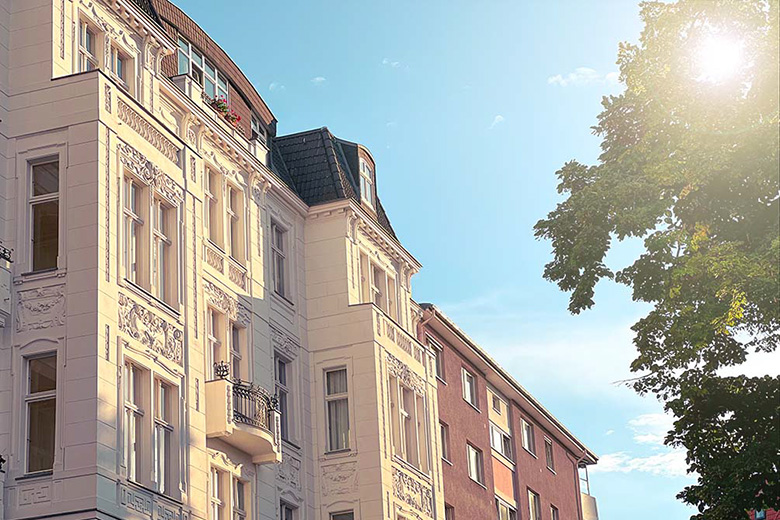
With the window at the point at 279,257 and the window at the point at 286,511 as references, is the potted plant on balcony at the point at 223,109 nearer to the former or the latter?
the window at the point at 279,257

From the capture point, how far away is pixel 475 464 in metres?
43.8

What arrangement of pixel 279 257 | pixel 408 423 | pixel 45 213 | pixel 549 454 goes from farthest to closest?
pixel 549 454, pixel 408 423, pixel 279 257, pixel 45 213

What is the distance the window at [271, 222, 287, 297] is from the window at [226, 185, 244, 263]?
171cm

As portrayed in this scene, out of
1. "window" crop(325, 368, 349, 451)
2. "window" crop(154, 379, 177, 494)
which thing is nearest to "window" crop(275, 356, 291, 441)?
"window" crop(325, 368, 349, 451)

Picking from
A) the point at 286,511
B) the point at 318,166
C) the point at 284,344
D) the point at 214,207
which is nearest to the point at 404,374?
the point at 284,344

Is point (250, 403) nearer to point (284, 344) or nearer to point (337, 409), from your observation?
point (284, 344)

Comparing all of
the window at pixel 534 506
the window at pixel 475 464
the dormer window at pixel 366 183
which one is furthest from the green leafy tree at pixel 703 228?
the window at pixel 534 506

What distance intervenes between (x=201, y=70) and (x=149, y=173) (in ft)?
24.0

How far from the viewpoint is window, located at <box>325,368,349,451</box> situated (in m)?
32.1

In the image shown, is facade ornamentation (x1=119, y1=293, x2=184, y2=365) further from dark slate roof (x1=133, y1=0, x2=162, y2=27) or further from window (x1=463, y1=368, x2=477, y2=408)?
window (x1=463, y1=368, x2=477, y2=408)

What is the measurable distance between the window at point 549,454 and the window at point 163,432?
96.0ft

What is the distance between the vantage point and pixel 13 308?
23.0 meters

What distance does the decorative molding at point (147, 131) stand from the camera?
81.6ft

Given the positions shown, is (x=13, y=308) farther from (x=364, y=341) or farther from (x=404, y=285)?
(x=404, y=285)
